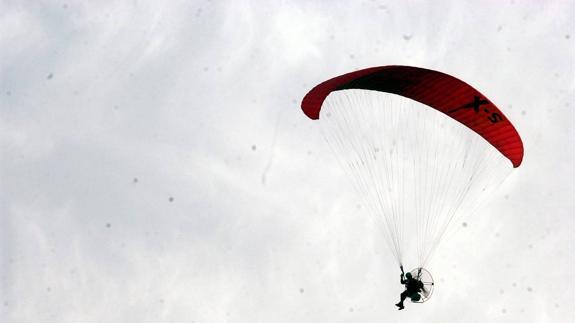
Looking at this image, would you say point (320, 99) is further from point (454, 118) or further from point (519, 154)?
point (519, 154)

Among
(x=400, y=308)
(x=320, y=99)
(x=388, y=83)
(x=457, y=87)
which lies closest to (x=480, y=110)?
(x=457, y=87)

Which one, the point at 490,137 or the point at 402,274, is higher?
the point at 490,137

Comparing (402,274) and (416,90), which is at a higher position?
(416,90)

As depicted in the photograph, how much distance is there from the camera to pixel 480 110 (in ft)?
82.5

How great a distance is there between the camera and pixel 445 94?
2562cm

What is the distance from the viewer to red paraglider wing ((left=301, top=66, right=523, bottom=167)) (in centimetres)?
2500

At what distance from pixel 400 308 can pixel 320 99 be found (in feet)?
30.6

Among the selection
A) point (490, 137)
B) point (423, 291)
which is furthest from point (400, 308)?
point (490, 137)

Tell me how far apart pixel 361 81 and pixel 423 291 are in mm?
9127

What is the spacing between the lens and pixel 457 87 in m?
25.1

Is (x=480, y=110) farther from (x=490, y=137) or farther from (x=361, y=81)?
(x=361, y=81)

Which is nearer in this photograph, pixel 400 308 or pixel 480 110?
pixel 480 110

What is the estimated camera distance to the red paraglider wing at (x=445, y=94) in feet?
82.0

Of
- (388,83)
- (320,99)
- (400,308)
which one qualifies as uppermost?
(388,83)
